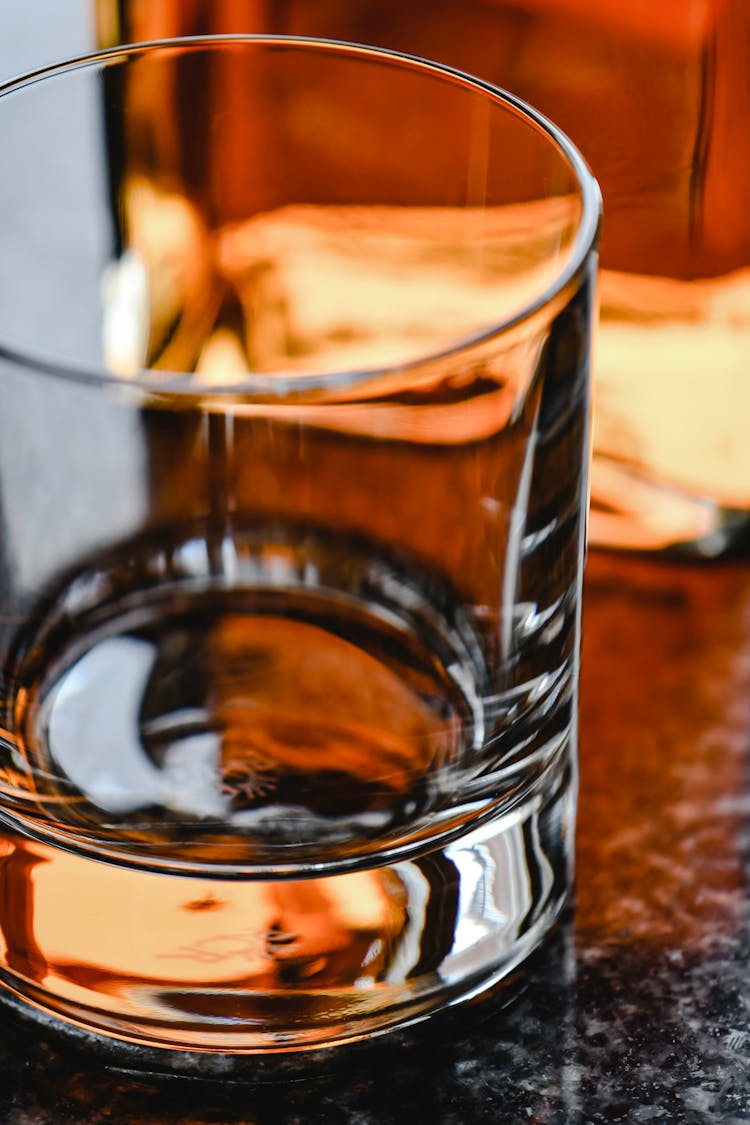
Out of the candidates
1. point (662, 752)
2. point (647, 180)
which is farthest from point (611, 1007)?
point (647, 180)

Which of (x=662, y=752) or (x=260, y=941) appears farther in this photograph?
(x=662, y=752)

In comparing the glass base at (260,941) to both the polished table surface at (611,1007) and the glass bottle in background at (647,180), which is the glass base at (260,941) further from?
the glass bottle in background at (647,180)

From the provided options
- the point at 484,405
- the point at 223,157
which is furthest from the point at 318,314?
the point at 484,405

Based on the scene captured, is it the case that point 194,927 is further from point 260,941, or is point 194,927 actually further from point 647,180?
point 647,180

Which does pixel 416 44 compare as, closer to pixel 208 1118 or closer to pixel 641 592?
pixel 641 592

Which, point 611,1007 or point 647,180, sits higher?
Result: point 647,180

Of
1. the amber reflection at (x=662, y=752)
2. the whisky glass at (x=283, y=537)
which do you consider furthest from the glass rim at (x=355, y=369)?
the amber reflection at (x=662, y=752)
